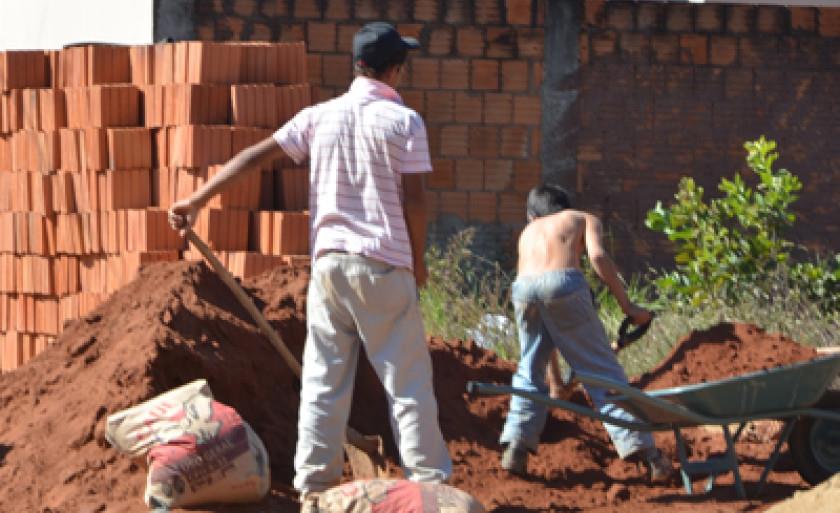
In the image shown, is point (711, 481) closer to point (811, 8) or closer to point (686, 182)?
point (686, 182)

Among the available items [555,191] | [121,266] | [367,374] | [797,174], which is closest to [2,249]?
[121,266]

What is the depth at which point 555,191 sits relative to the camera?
25.0 ft

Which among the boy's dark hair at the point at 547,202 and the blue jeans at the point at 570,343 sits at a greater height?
the boy's dark hair at the point at 547,202

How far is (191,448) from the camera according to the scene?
19.7ft

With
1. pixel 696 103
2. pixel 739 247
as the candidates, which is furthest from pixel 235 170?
pixel 696 103

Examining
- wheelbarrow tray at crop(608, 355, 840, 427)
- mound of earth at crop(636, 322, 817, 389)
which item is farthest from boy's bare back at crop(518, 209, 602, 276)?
mound of earth at crop(636, 322, 817, 389)

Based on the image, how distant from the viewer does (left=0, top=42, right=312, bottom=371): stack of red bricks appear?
28.0 ft

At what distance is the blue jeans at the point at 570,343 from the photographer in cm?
717

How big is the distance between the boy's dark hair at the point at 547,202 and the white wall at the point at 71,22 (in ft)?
16.2

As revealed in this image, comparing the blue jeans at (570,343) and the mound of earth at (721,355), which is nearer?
the blue jeans at (570,343)

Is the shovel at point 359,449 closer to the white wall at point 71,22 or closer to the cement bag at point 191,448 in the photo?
the cement bag at point 191,448

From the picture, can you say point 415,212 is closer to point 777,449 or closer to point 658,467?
point 777,449

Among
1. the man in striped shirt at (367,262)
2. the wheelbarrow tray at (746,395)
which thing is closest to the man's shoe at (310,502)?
the man in striped shirt at (367,262)

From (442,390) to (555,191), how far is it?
1.23 m
